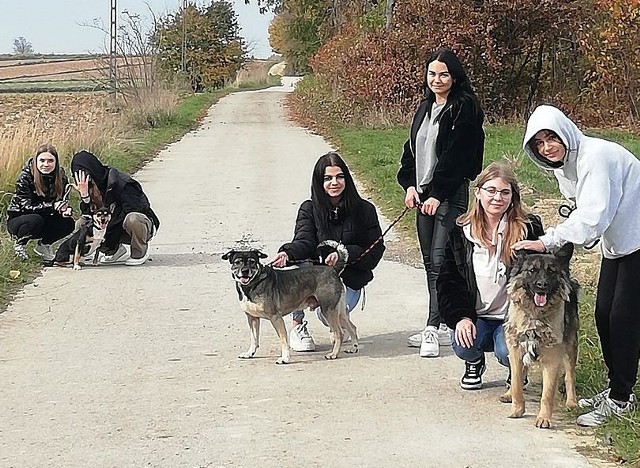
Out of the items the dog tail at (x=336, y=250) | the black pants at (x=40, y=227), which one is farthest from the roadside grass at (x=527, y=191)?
the black pants at (x=40, y=227)

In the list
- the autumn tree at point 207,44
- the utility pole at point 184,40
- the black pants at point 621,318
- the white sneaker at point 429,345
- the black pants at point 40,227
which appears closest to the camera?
the black pants at point 621,318

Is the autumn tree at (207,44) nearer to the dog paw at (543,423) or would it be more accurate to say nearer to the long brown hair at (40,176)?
the long brown hair at (40,176)

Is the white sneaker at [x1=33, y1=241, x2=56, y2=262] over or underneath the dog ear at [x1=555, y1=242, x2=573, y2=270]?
underneath

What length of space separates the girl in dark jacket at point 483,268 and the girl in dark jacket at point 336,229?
1.34 metres

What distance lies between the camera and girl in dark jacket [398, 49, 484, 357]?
7195mm

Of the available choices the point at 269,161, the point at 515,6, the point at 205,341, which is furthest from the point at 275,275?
the point at 515,6

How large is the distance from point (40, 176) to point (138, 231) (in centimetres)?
120

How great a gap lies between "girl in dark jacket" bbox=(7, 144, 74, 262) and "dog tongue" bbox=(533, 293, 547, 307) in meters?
6.59

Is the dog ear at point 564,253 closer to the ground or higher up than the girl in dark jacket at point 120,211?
higher up

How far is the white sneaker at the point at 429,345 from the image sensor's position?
283 inches

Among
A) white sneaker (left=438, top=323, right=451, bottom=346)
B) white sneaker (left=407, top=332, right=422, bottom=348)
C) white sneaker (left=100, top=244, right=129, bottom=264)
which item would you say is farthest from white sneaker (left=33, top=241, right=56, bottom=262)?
white sneaker (left=438, top=323, right=451, bottom=346)

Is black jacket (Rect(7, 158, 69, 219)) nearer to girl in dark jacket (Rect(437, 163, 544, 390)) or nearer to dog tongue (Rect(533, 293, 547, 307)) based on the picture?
girl in dark jacket (Rect(437, 163, 544, 390))

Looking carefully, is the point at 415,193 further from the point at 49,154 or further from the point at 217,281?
the point at 49,154

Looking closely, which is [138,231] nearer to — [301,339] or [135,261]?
[135,261]
